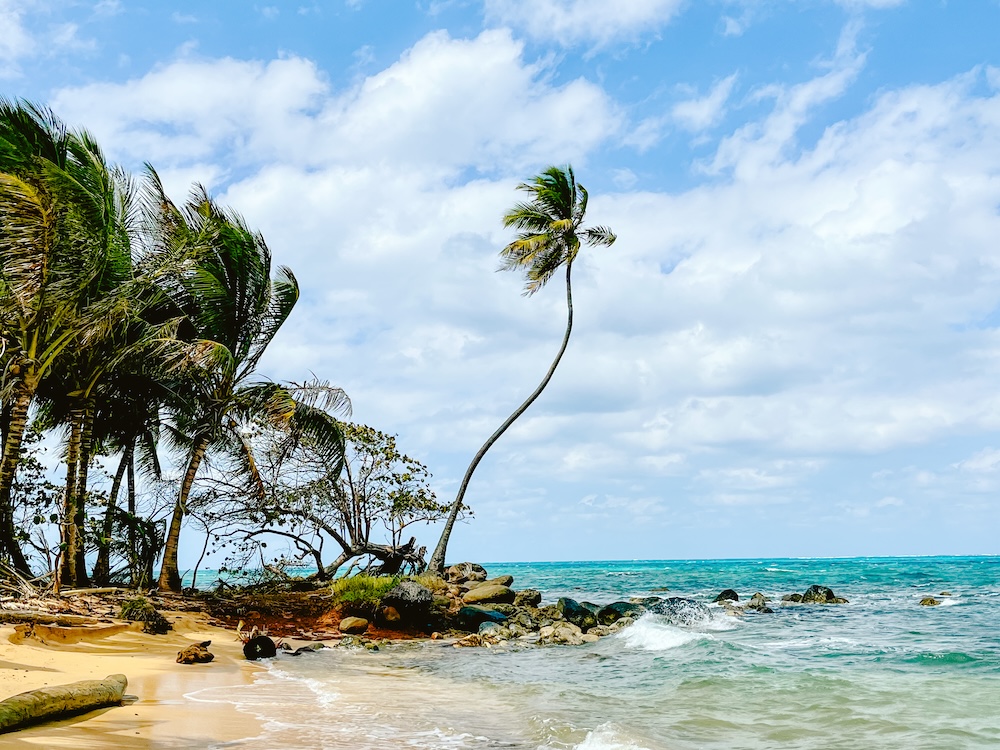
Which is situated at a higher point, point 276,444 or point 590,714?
point 276,444

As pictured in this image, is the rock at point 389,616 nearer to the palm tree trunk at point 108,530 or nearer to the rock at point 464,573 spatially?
the palm tree trunk at point 108,530

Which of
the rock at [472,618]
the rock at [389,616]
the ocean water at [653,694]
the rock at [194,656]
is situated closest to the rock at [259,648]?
the ocean water at [653,694]

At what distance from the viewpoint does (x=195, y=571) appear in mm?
18984

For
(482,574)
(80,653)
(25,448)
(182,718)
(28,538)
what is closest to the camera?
(182,718)

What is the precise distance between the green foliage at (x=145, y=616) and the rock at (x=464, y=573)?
12.3m

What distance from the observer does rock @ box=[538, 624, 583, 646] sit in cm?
1770

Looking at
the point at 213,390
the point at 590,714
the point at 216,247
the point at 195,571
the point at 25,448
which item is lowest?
the point at 590,714

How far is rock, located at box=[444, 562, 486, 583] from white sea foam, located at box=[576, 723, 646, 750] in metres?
17.2

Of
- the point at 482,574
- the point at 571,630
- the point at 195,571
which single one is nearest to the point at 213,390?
the point at 195,571

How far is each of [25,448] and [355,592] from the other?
7934mm

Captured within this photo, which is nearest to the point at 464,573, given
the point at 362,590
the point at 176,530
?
the point at 362,590

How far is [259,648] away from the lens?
13.6 metres

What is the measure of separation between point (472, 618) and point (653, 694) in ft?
26.7

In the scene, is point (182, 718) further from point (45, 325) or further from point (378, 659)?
point (45, 325)
